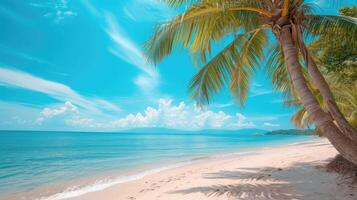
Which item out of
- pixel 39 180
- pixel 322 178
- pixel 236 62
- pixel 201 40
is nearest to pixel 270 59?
pixel 236 62

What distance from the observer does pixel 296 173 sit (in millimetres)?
6551

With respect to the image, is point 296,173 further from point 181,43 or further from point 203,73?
point 181,43

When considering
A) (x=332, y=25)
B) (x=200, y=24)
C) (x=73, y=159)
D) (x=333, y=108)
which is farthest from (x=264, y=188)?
(x=73, y=159)

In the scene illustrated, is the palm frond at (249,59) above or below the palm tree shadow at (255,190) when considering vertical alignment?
above

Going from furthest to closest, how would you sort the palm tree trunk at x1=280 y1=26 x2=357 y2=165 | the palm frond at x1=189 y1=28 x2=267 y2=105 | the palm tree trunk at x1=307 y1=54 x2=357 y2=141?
the palm frond at x1=189 y1=28 x2=267 y2=105 → the palm tree trunk at x1=307 y1=54 x2=357 y2=141 → the palm tree trunk at x1=280 y1=26 x2=357 y2=165

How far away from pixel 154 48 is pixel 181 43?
1.71 feet

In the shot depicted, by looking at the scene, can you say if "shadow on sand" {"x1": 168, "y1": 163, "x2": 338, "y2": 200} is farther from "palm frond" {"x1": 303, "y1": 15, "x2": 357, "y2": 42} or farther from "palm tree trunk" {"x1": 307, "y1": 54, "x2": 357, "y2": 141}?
"palm frond" {"x1": 303, "y1": 15, "x2": 357, "y2": 42}

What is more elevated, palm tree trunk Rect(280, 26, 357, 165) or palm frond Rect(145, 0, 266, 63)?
palm frond Rect(145, 0, 266, 63)

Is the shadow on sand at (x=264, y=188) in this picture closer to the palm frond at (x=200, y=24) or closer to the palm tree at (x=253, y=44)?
the palm tree at (x=253, y=44)

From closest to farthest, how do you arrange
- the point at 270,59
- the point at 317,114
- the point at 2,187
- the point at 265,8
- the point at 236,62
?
the point at 317,114
the point at 265,8
the point at 236,62
the point at 270,59
the point at 2,187

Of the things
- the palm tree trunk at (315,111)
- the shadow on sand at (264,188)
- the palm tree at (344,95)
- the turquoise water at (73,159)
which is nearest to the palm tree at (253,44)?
the palm tree trunk at (315,111)

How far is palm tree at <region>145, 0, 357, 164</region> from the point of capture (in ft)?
10.7

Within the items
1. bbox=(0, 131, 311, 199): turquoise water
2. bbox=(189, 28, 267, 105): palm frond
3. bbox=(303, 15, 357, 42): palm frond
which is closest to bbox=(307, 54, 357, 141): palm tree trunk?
bbox=(303, 15, 357, 42): palm frond

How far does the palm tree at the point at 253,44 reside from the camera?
10.7ft
